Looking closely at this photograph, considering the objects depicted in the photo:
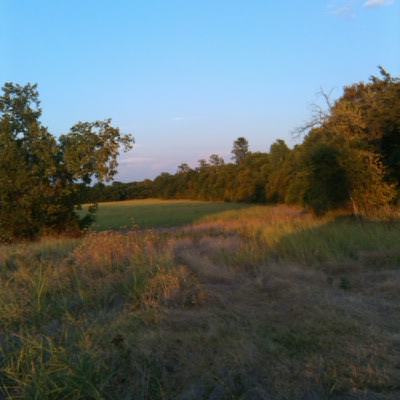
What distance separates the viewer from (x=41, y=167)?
68.9 feet

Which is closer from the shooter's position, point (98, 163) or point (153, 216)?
point (98, 163)

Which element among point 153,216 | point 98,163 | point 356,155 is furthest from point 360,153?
Answer: point 153,216

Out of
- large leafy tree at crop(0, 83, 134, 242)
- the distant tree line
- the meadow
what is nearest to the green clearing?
large leafy tree at crop(0, 83, 134, 242)

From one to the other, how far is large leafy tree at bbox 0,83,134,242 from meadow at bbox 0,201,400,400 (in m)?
11.7

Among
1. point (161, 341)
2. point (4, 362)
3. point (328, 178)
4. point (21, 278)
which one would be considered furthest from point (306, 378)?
point (328, 178)

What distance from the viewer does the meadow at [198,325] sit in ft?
13.3

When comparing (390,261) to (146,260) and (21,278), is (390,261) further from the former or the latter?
(21,278)

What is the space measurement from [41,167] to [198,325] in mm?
17307

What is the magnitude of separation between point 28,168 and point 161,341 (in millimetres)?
17799

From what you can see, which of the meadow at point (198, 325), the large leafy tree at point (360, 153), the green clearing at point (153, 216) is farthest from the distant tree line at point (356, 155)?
the meadow at point (198, 325)

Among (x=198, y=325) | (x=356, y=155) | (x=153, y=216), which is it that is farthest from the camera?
(x=153, y=216)

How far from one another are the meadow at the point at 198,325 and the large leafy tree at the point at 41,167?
38.4 ft

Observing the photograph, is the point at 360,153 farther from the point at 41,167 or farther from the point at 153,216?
the point at 153,216

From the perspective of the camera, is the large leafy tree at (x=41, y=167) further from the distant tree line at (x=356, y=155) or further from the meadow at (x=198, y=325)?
the meadow at (x=198, y=325)
